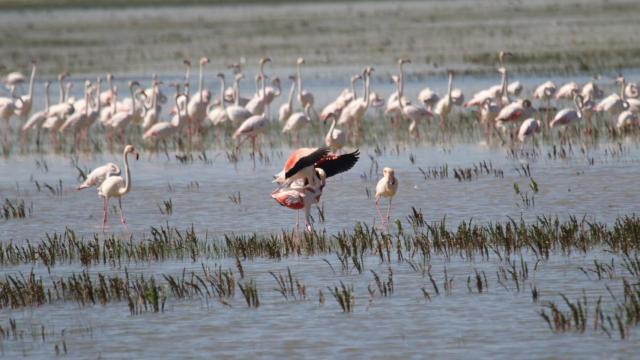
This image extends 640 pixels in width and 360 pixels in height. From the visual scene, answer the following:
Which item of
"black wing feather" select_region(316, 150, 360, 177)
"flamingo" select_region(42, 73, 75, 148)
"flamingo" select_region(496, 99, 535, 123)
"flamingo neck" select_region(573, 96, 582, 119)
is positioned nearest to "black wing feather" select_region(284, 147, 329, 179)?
"black wing feather" select_region(316, 150, 360, 177)

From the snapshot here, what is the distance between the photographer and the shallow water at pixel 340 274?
8.82m

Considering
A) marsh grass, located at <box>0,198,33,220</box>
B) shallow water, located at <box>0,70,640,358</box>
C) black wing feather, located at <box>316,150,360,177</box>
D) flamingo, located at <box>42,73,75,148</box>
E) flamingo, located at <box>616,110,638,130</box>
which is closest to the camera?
shallow water, located at <box>0,70,640,358</box>

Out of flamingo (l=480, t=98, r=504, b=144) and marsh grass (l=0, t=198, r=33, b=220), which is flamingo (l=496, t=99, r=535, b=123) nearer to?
flamingo (l=480, t=98, r=504, b=144)

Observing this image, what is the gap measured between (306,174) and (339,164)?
1.37 feet

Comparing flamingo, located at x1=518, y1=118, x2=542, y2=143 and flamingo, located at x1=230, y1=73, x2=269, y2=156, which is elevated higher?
flamingo, located at x1=230, y1=73, x2=269, y2=156

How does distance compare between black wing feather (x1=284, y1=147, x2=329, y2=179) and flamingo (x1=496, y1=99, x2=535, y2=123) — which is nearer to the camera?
black wing feather (x1=284, y1=147, x2=329, y2=179)

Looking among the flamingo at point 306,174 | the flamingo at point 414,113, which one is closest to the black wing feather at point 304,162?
the flamingo at point 306,174

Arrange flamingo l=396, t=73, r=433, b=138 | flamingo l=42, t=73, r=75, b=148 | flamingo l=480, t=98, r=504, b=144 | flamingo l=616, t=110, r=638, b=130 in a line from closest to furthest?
flamingo l=616, t=110, r=638, b=130 < flamingo l=480, t=98, r=504, b=144 < flamingo l=396, t=73, r=433, b=138 < flamingo l=42, t=73, r=75, b=148

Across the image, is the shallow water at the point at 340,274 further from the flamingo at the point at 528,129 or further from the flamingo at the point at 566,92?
the flamingo at the point at 566,92

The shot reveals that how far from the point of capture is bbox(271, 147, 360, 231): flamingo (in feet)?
43.2

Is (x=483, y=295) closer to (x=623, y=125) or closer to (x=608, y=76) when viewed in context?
(x=623, y=125)

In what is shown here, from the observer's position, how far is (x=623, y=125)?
68.5 ft

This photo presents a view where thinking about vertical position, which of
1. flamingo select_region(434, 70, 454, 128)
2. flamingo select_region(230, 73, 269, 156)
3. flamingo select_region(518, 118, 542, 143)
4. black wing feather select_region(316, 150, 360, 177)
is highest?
flamingo select_region(434, 70, 454, 128)

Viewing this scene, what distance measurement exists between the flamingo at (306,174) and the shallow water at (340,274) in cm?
38
